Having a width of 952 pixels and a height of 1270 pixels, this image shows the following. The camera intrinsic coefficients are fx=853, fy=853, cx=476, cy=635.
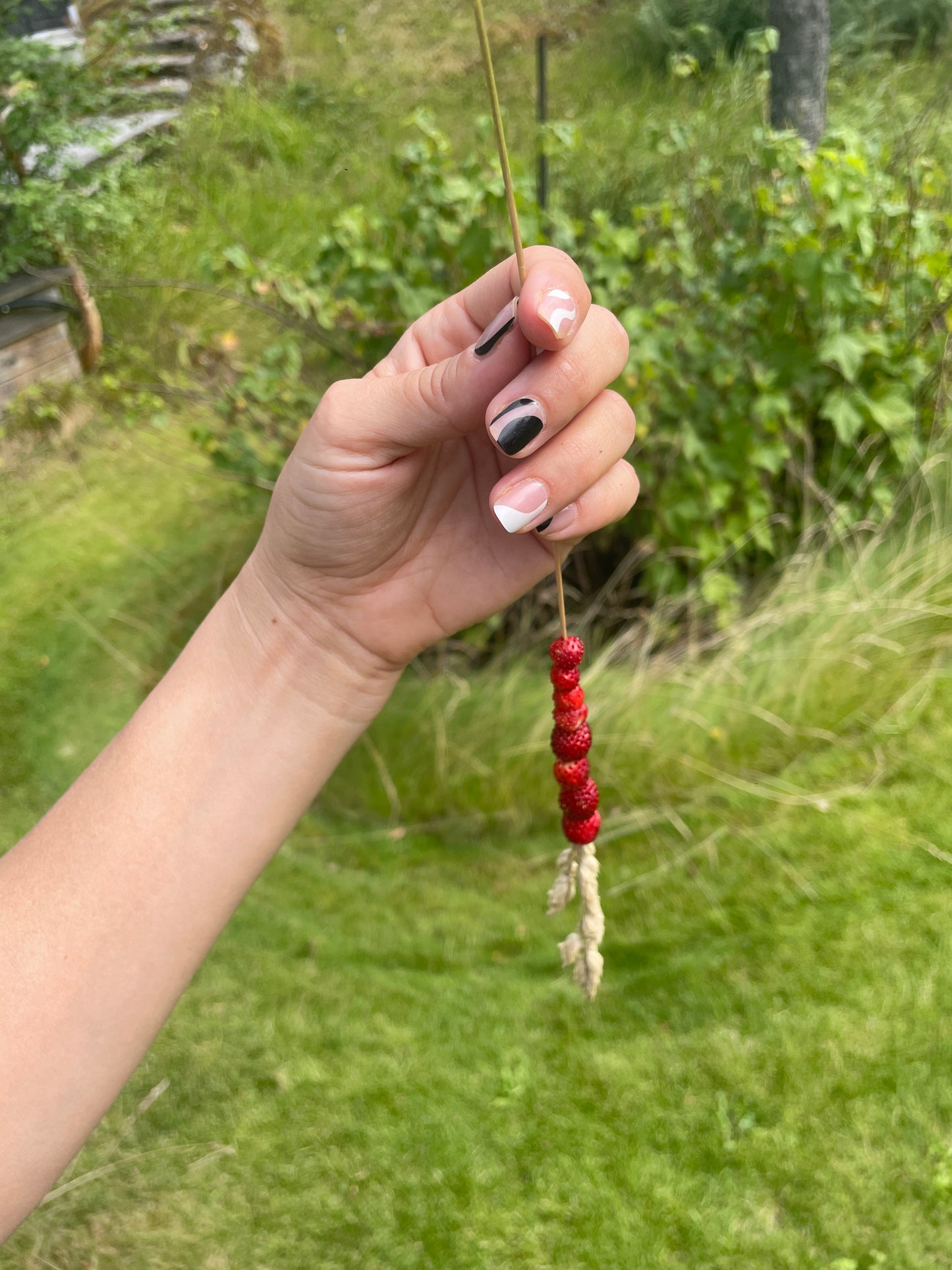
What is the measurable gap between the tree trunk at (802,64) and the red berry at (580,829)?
10.9 feet

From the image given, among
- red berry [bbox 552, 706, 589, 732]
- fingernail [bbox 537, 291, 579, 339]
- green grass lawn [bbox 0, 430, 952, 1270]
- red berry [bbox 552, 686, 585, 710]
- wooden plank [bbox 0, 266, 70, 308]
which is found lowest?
green grass lawn [bbox 0, 430, 952, 1270]

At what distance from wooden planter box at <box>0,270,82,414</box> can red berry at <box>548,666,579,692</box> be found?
3.59m

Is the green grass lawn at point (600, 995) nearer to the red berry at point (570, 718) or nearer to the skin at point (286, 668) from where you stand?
the skin at point (286, 668)

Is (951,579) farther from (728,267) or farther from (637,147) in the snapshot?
(637,147)

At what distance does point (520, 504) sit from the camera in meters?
1.00

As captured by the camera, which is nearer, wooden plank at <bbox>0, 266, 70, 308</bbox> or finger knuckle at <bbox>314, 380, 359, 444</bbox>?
finger knuckle at <bbox>314, 380, 359, 444</bbox>

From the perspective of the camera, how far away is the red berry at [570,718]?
1.10m

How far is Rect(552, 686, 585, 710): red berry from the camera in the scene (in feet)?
3.60

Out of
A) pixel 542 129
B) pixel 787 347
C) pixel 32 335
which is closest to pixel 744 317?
pixel 787 347

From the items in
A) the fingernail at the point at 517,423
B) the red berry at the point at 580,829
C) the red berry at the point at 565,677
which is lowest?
the red berry at the point at 580,829

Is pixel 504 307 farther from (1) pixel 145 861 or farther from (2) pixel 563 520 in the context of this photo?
(1) pixel 145 861

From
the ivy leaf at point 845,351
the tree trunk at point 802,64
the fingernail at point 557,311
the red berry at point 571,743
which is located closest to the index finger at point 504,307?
the fingernail at point 557,311

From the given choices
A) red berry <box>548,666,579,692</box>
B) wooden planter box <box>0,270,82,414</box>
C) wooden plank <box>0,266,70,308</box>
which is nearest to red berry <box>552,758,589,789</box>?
red berry <box>548,666,579,692</box>

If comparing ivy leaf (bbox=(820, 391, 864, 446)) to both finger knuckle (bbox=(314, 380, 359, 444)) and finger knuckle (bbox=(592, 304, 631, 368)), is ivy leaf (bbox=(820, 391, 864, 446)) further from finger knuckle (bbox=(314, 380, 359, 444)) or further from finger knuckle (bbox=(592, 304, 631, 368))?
finger knuckle (bbox=(314, 380, 359, 444))
